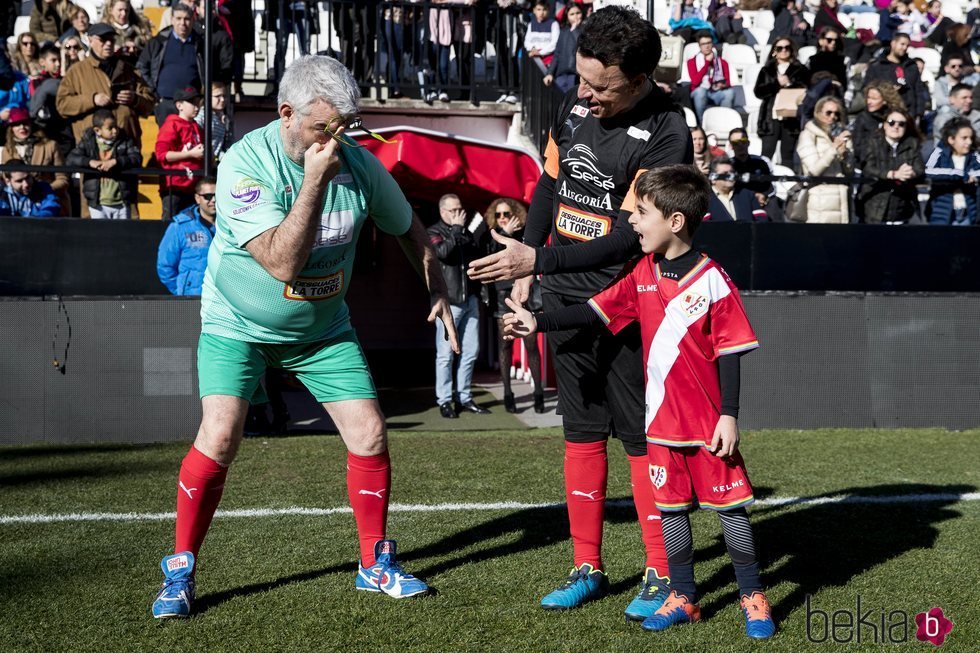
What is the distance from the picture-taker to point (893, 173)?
10711 mm

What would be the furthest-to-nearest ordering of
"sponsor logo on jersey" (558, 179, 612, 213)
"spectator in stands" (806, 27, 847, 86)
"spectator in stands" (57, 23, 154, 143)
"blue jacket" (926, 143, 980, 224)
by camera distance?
"spectator in stands" (806, 27, 847, 86) → "spectator in stands" (57, 23, 154, 143) → "blue jacket" (926, 143, 980, 224) → "sponsor logo on jersey" (558, 179, 612, 213)

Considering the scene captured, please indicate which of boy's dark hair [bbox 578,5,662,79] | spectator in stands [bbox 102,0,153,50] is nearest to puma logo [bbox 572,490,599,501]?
boy's dark hair [bbox 578,5,662,79]

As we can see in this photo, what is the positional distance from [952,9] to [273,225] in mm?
19698

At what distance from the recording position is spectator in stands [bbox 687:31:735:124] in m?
14.7

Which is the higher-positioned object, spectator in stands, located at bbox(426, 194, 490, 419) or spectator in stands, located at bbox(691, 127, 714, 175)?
spectator in stands, located at bbox(691, 127, 714, 175)

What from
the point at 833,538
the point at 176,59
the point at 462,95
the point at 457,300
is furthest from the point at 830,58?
the point at 833,538

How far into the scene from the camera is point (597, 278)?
4449mm

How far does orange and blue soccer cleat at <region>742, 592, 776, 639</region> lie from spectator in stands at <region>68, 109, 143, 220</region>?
7.18m

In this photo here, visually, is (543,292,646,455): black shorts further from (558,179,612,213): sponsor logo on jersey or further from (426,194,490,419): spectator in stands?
(426,194,490,419): spectator in stands

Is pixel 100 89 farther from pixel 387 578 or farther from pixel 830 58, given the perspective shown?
pixel 830 58

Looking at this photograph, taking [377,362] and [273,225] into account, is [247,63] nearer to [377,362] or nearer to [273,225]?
[377,362]

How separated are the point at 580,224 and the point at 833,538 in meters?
2.19

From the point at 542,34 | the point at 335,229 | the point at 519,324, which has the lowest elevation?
the point at 519,324

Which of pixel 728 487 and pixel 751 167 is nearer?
pixel 728 487
